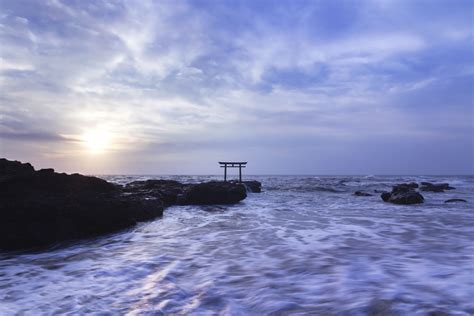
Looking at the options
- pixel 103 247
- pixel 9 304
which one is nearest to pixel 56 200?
pixel 103 247

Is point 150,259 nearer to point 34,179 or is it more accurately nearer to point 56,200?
point 56,200

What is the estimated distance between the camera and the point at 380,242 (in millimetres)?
7957

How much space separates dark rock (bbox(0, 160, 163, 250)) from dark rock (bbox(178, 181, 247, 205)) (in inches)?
302

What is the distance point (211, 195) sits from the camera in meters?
20.5

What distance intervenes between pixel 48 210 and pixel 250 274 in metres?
6.30

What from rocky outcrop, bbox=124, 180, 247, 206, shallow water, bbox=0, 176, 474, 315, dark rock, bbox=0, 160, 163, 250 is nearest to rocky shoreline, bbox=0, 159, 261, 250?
dark rock, bbox=0, 160, 163, 250

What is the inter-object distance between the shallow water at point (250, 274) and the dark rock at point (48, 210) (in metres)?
0.73

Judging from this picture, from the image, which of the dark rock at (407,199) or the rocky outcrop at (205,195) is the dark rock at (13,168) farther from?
the dark rock at (407,199)

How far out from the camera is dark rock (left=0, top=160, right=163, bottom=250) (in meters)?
8.26

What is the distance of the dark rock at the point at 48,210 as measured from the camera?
8.26 meters

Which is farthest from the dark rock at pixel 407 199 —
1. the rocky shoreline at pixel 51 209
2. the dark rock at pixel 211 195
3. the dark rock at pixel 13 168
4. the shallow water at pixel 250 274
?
the dark rock at pixel 13 168

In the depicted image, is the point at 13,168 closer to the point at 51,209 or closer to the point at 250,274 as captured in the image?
the point at 51,209

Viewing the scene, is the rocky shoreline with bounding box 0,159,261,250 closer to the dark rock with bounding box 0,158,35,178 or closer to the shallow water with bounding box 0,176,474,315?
the dark rock with bounding box 0,158,35,178

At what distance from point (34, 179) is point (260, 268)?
847 centimetres
